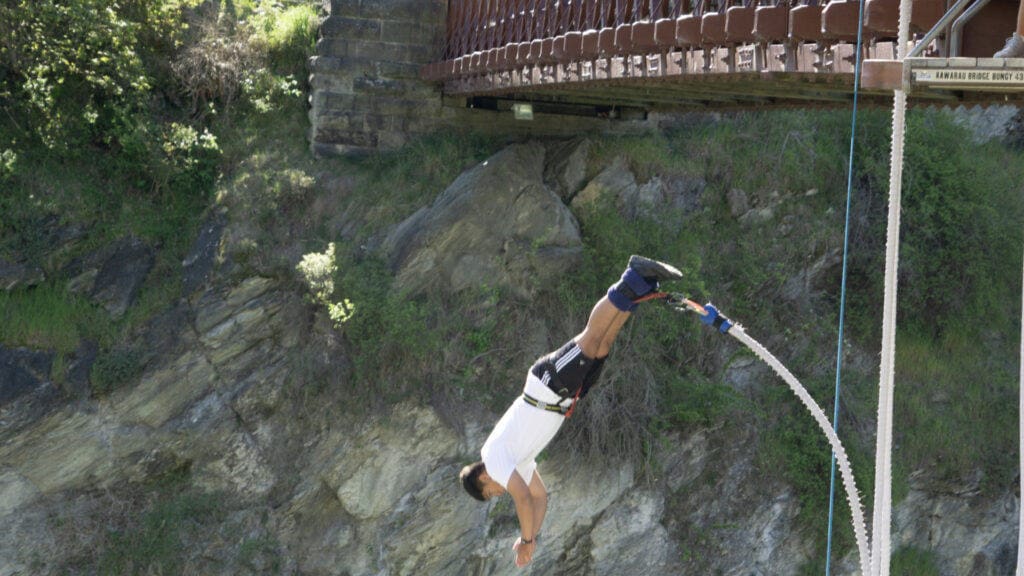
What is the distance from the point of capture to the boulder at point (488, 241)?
14922 mm

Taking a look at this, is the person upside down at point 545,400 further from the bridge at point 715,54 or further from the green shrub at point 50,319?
the green shrub at point 50,319

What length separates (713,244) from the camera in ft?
54.3

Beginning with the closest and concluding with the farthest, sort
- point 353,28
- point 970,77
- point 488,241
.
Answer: point 970,77
point 488,241
point 353,28

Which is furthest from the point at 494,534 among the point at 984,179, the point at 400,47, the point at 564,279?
the point at 984,179

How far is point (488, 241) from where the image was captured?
1504cm

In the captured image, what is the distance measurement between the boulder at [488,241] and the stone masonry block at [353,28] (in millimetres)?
2882

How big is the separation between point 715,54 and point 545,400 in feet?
10.6

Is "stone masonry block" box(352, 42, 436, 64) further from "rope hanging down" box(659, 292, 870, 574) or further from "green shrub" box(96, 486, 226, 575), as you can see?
"rope hanging down" box(659, 292, 870, 574)

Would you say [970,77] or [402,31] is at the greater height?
[402,31]

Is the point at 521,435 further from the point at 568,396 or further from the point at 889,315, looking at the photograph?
the point at 889,315

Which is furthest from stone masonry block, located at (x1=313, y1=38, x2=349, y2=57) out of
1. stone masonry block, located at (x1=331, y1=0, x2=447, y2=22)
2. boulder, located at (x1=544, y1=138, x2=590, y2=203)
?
boulder, located at (x1=544, y1=138, x2=590, y2=203)

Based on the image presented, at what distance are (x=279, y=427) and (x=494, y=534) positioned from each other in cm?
284

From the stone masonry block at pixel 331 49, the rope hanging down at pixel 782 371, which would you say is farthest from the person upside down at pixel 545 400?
the stone masonry block at pixel 331 49

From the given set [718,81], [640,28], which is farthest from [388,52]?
[718,81]
